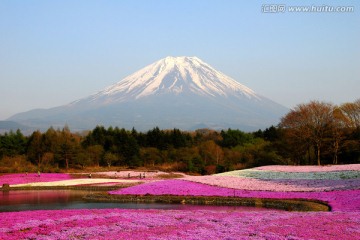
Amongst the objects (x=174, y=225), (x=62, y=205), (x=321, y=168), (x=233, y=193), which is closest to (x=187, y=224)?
(x=174, y=225)

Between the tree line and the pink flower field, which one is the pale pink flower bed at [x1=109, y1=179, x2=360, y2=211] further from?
the tree line

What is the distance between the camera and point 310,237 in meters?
17.8

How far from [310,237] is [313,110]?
5684 cm

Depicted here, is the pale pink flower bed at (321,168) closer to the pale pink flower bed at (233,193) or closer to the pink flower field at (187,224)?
the pale pink flower bed at (233,193)

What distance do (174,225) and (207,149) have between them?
66627mm

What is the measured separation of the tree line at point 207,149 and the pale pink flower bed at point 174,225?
47.6 m

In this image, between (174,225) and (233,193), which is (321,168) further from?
A: (174,225)

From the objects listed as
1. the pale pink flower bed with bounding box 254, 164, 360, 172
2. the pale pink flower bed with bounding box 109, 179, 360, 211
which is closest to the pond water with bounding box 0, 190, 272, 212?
the pale pink flower bed with bounding box 109, 179, 360, 211

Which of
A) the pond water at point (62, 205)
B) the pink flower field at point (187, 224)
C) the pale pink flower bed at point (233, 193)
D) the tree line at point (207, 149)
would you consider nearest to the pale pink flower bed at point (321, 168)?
the tree line at point (207, 149)

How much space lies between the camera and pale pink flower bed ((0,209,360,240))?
18.2 meters

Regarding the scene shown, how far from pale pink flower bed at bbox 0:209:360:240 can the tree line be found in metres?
47.6

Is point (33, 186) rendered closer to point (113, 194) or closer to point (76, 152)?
point (113, 194)

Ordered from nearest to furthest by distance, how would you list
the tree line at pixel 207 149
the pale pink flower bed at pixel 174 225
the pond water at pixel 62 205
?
the pale pink flower bed at pixel 174 225 → the pond water at pixel 62 205 → the tree line at pixel 207 149

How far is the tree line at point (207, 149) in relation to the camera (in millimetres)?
70750
